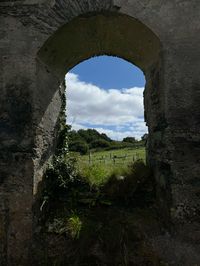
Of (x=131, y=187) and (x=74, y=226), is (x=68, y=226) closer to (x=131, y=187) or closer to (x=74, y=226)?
(x=74, y=226)

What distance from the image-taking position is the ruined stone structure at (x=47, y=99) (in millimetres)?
4516

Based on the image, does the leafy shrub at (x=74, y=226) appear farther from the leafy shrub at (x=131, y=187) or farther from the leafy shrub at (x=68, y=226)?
the leafy shrub at (x=131, y=187)

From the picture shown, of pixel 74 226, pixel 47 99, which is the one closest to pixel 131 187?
pixel 74 226

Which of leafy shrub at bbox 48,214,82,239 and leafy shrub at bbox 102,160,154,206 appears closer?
leafy shrub at bbox 48,214,82,239

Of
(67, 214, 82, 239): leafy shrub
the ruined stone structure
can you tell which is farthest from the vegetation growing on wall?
the ruined stone structure

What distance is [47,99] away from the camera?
538cm

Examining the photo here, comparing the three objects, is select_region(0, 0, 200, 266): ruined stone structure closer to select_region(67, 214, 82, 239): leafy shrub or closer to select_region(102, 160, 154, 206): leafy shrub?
select_region(102, 160, 154, 206): leafy shrub

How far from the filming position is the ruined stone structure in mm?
4516

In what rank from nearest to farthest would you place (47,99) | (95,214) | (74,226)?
(74,226) → (95,214) → (47,99)

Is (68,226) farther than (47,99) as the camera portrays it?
No

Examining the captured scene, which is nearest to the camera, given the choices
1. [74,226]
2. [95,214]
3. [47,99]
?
[74,226]

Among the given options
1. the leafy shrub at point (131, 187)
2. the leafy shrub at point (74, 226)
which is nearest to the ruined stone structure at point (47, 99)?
the leafy shrub at point (131, 187)

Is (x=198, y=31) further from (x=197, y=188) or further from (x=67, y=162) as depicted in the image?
(x=67, y=162)

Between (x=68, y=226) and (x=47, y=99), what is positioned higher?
(x=47, y=99)
